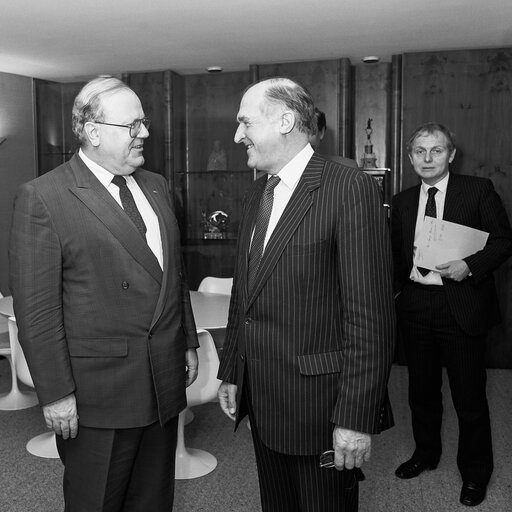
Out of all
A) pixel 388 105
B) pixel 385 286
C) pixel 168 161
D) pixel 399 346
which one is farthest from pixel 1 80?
pixel 385 286

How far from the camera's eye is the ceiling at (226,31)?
380cm

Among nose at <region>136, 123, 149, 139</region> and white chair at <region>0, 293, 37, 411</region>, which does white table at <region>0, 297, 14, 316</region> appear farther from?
nose at <region>136, 123, 149, 139</region>

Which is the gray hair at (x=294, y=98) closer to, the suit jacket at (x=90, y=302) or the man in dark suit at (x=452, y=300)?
the suit jacket at (x=90, y=302)

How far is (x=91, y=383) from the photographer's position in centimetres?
186

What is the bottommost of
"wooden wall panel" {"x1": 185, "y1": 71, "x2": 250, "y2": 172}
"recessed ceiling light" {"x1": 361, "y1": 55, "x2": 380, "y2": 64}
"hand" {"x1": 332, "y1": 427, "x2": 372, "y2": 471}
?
"hand" {"x1": 332, "y1": 427, "x2": 372, "y2": 471}

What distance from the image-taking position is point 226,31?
4387 mm

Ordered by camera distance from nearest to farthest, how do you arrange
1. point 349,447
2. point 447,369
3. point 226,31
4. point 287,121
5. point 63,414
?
point 349,447 < point 287,121 < point 63,414 < point 447,369 < point 226,31

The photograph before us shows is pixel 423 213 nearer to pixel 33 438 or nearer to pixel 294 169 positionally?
pixel 294 169

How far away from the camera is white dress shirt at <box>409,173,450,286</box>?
9.59 ft

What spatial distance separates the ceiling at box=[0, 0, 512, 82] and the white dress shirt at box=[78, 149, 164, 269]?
2046 mm

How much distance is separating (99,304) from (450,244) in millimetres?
1726

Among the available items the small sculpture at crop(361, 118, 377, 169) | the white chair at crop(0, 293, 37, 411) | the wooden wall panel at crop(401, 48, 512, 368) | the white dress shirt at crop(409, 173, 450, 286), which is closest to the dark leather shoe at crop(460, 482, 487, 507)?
the white dress shirt at crop(409, 173, 450, 286)

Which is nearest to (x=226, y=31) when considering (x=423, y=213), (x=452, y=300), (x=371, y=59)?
(x=371, y=59)

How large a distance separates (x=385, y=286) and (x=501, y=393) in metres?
3.44
